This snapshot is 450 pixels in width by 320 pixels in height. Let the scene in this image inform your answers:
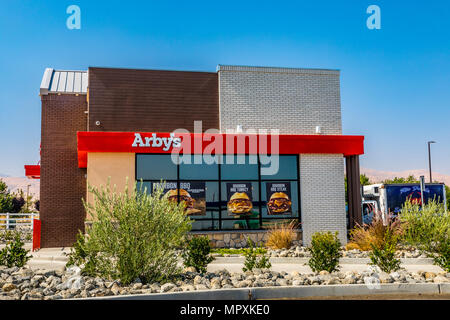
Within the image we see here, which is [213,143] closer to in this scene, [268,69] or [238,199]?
[238,199]

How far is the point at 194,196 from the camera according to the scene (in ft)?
61.6

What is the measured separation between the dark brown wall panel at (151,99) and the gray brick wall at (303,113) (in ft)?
2.39

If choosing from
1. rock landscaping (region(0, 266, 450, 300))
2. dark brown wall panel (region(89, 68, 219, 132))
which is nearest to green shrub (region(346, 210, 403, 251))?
rock landscaping (region(0, 266, 450, 300))

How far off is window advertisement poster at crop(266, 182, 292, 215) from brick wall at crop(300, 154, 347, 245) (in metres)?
0.58

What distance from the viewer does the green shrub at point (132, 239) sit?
9812mm

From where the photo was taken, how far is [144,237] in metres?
9.95

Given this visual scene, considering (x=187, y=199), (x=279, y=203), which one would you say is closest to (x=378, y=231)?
(x=279, y=203)

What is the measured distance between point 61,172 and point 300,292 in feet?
44.7

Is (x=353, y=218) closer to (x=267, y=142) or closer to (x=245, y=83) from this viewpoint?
(x=267, y=142)

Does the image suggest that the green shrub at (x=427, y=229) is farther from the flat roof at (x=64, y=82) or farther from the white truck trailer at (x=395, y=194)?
the flat roof at (x=64, y=82)

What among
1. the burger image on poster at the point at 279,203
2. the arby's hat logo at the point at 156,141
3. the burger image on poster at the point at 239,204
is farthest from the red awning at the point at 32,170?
the burger image on poster at the point at 279,203
